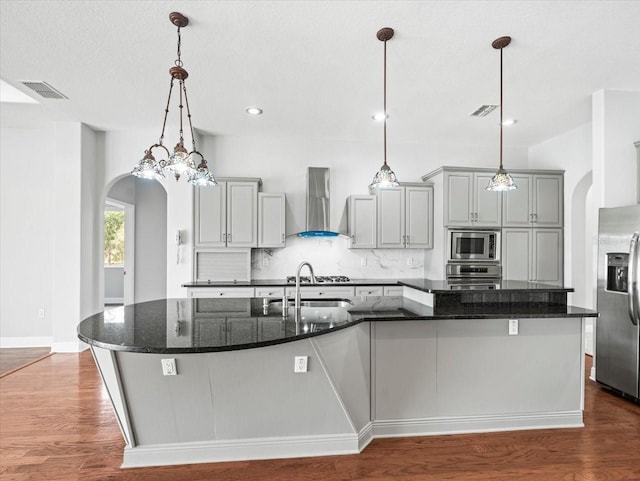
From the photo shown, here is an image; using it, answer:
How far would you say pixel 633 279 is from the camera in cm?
310

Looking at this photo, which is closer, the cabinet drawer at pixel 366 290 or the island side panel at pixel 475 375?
the island side panel at pixel 475 375

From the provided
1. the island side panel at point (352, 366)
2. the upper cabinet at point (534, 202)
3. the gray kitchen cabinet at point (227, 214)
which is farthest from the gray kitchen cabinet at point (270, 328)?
the upper cabinet at point (534, 202)

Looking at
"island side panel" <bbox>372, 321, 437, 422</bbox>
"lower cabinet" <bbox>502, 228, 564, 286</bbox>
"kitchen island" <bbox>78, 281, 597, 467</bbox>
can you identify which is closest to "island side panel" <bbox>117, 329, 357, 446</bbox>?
"kitchen island" <bbox>78, 281, 597, 467</bbox>

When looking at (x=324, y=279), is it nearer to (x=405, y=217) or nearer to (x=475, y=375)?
(x=405, y=217)

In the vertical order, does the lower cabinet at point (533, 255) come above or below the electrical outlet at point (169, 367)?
above

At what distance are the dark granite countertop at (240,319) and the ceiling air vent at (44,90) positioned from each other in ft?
8.36

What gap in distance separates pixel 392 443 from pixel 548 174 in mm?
4359

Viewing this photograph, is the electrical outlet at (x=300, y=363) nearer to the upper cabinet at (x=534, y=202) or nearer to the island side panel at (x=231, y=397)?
the island side panel at (x=231, y=397)

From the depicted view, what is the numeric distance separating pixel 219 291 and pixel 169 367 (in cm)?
255

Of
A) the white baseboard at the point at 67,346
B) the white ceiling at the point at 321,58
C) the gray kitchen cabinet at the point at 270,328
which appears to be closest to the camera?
the gray kitchen cabinet at the point at 270,328

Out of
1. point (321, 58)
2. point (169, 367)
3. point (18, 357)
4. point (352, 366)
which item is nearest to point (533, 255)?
point (352, 366)

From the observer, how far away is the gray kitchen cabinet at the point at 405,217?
17.0 feet

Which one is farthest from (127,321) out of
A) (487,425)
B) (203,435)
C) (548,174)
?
(548,174)

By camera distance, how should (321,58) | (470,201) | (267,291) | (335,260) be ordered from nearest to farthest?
1. (321,58)
2. (267,291)
3. (470,201)
4. (335,260)
